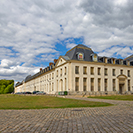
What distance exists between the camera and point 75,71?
44.2 meters

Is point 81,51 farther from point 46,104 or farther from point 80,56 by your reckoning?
point 46,104

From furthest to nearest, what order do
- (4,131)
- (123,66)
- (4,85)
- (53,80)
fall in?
(4,85) < (53,80) < (123,66) < (4,131)

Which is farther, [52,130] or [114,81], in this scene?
[114,81]

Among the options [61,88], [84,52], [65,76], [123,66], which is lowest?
[61,88]

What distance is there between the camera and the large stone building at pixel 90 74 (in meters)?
44.0

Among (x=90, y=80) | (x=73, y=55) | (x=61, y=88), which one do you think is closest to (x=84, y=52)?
(x=73, y=55)

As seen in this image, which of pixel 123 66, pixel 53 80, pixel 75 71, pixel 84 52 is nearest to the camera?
pixel 75 71

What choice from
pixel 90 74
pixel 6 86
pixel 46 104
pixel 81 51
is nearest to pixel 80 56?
pixel 81 51

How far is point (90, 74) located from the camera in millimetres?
45969

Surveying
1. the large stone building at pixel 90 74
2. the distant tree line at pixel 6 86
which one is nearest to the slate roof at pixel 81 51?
the large stone building at pixel 90 74

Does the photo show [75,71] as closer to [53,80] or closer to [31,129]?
[53,80]

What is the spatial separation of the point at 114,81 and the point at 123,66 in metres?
6.19

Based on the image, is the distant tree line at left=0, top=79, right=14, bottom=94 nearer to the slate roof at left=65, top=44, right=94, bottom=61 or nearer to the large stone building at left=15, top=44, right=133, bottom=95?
the large stone building at left=15, top=44, right=133, bottom=95

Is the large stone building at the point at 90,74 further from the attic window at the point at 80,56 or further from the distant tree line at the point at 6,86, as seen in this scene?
the distant tree line at the point at 6,86
